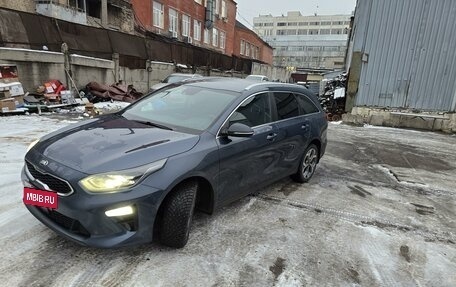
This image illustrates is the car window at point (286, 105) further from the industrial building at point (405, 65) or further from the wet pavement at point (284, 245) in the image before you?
the industrial building at point (405, 65)

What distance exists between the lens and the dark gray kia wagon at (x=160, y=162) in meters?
2.57

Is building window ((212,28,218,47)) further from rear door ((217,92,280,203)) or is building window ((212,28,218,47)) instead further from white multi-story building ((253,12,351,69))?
rear door ((217,92,280,203))

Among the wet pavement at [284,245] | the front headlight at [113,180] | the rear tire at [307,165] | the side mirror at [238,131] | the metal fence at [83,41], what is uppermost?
the metal fence at [83,41]

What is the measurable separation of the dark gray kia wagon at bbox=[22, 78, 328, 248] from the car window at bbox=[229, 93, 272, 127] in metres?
0.01

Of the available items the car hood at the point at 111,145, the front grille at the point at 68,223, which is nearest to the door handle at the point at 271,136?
the car hood at the point at 111,145

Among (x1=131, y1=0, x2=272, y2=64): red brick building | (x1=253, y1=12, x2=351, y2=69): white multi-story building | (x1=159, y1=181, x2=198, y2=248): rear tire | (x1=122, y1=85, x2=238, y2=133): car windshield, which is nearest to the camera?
(x1=159, y1=181, x2=198, y2=248): rear tire

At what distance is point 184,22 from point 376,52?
80.5 feet

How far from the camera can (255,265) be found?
2936 millimetres

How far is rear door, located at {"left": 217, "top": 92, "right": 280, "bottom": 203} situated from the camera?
3.41 meters

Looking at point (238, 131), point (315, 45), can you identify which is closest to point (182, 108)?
point (238, 131)

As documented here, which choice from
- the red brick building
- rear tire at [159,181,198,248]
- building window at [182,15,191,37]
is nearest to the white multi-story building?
the red brick building

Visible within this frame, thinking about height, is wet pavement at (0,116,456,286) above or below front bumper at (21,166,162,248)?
below

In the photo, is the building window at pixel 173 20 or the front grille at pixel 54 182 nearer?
the front grille at pixel 54 182

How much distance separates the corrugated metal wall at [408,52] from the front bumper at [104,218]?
443 inches
